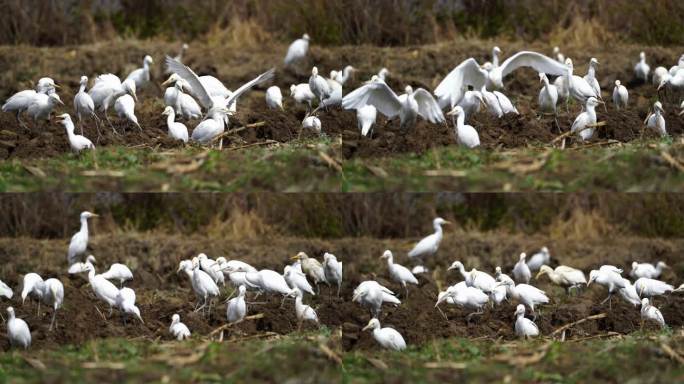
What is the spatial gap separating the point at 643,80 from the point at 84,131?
513cm

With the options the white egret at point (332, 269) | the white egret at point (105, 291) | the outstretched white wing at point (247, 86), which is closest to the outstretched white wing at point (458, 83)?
the outstretched white wing at point (247, 86)

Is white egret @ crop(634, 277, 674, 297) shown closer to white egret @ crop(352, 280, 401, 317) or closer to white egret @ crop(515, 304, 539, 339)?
white egret @ crop(515, 304, 539, 339)

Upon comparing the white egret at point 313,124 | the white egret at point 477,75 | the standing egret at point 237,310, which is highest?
the white egret at point 477,75

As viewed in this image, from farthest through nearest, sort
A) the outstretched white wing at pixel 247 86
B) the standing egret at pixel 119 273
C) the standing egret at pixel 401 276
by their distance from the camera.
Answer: the standing egret at pixel 119 273, the standing egret at pixel 401 276, the outstretched white wing at pixel 247 86

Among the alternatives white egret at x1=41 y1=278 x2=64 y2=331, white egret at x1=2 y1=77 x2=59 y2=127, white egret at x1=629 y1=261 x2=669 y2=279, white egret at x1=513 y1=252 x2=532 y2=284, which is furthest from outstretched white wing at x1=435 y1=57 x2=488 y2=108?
white egret at x1=41 y1=278 x2=64 y2=331

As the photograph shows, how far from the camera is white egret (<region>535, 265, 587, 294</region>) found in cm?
1139

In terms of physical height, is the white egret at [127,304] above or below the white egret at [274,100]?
below

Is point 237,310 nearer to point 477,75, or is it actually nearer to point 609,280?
point 477,75

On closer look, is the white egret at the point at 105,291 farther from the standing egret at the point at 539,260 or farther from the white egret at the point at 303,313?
the standing egret at the point at 539,260

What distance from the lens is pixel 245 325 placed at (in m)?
9.59

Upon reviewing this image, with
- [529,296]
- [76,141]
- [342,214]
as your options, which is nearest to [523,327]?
[529,296]

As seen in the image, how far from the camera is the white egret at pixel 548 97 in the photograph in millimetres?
10109

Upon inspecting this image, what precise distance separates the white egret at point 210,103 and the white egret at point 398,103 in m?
0.66

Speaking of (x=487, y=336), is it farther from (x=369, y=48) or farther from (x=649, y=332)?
(x=369, y=48)
